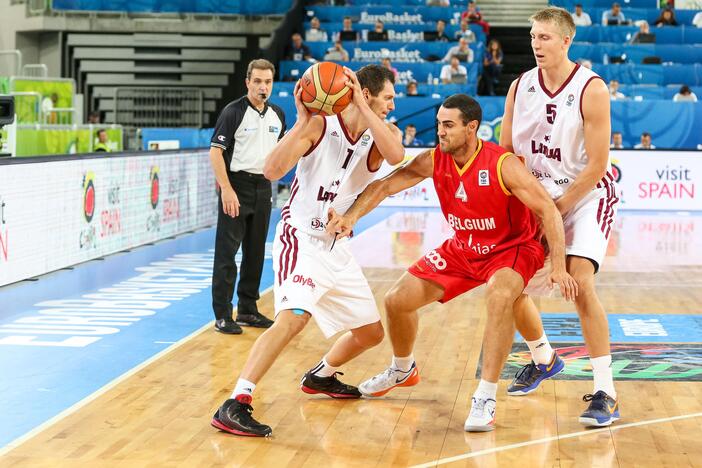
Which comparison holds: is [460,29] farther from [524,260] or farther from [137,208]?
[524,260]

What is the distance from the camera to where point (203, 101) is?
27516 mm

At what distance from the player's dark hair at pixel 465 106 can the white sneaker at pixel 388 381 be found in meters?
1.50

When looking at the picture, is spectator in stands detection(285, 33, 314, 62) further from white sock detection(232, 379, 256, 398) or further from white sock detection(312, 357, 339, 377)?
white sock detection(232, 379, 256, 398)

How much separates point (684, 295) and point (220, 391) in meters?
5.50

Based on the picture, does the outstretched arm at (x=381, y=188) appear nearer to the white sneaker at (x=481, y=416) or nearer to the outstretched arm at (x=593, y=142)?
the outstretched arm at (x=593, y=142)

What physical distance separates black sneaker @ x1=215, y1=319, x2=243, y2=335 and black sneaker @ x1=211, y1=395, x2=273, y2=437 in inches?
107

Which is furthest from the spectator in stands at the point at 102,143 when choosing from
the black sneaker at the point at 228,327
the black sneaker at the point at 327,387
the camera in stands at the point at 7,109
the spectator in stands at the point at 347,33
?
the black sneaker at the point at 327,387

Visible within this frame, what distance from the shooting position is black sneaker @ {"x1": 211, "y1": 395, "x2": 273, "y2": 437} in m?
5.26

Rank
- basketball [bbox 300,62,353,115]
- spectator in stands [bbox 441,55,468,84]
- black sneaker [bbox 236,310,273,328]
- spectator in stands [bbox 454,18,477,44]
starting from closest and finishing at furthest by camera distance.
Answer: basketball [bbox 300,62,353,115]
black sneaker [bbox 236,310,273,328]
spectator in stands [bbox 441,55,468,84]
spectator in stands [bbox 454,18,477,44]

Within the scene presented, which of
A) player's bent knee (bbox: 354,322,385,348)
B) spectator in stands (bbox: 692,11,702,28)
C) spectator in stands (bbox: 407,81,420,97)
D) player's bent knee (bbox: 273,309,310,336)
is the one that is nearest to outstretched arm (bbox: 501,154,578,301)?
player's bent knee (bbox: 354,322,385,348)

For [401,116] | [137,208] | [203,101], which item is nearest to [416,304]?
[137,208]

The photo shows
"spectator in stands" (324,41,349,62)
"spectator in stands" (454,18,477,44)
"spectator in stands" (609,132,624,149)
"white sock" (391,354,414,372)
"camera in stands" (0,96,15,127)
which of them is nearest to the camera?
"white sock" (391,354,414,372)

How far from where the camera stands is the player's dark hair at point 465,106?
17.9ft

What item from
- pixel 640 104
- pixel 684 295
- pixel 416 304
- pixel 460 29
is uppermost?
pixel 460 29
